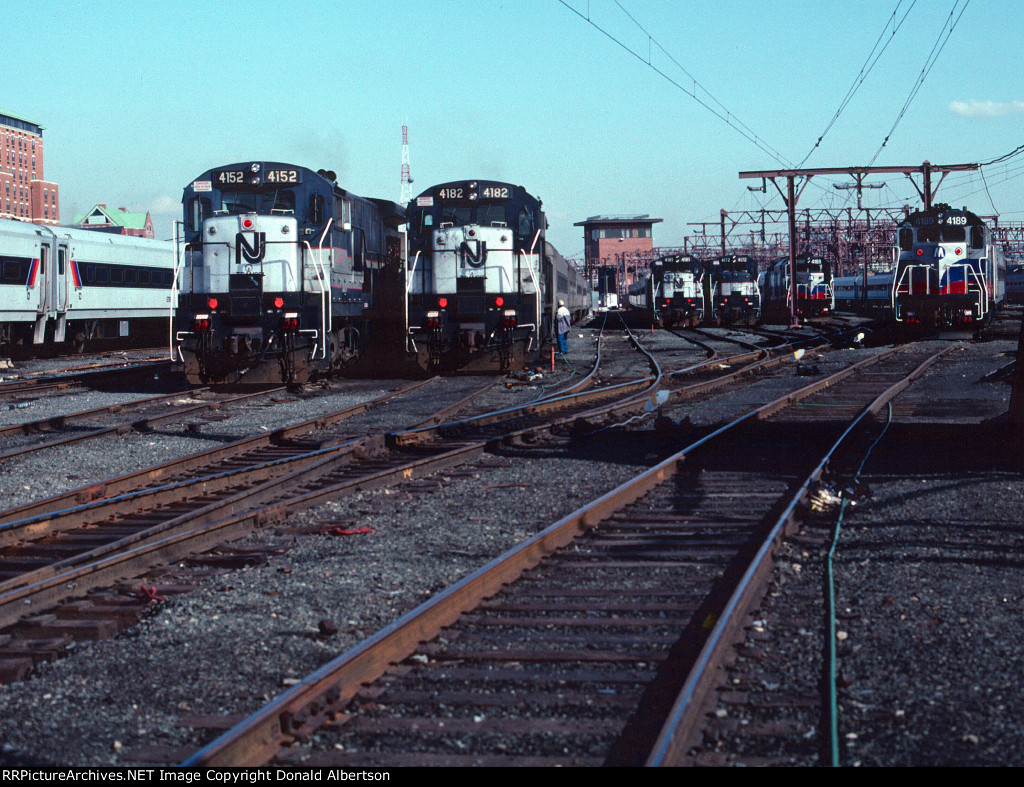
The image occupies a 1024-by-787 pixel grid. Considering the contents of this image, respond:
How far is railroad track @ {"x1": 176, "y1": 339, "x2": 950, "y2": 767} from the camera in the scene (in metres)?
3.80

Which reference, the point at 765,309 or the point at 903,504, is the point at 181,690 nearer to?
the point at 903,504

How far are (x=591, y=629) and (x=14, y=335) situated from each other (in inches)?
1038

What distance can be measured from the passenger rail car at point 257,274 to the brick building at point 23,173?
136 meters

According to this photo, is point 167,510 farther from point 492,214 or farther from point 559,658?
point 492,214

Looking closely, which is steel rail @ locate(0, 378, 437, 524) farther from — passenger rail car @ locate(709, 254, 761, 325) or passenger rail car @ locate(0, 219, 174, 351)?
passenger rail car @ locate(709, 254, 761, 325)

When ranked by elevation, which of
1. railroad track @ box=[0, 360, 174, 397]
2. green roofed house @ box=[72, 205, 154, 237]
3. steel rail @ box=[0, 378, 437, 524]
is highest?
green roofed house @ box=[72, 205, 154, 237]

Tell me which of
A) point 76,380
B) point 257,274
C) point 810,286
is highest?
point 810,286

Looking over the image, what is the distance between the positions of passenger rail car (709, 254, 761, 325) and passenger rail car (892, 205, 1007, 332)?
20.4 metres

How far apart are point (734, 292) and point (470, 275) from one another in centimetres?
3430

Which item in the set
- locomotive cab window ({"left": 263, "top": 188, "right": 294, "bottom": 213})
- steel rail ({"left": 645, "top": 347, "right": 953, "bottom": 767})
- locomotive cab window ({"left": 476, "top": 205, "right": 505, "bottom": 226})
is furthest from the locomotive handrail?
steel rail ({"left": 645, "top": 347, "right": 953, "bottom": 767})

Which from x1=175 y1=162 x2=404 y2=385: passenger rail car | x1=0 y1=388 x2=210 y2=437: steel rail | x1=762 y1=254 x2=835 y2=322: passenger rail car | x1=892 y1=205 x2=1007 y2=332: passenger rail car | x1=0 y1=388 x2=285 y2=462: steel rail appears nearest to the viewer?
x1=0 y1=388 x2=285 y2=462: steel rail

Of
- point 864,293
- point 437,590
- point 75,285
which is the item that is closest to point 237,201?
point 437,590

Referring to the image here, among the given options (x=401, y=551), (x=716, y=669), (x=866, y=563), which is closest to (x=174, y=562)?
(x=401, y=551)

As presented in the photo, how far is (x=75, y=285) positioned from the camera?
97.1 ft
